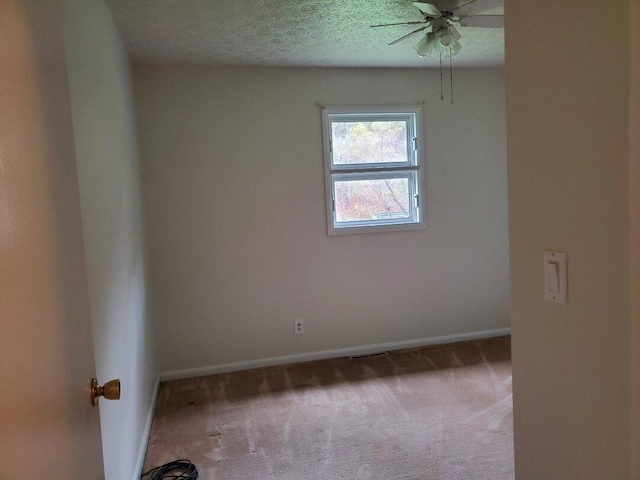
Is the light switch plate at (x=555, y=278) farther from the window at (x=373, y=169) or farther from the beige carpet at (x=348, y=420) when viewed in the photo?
the window at (x=373, y=169)

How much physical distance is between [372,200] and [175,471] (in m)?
2.48

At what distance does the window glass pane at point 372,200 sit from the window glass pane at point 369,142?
0.19 m

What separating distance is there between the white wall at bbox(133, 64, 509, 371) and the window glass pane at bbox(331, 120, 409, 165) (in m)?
0.19

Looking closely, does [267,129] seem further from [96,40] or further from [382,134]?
[96,40]

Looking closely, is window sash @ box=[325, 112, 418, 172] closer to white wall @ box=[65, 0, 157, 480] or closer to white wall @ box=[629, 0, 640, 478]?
white wall @ box=[65, 0, 157, 480]

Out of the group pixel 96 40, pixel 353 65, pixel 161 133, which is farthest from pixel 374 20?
pixel 161 133

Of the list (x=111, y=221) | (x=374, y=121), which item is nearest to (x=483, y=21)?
(x=374, y=121)

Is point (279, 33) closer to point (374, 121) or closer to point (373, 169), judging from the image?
point (374, 121)

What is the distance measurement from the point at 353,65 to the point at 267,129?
34.1 inches

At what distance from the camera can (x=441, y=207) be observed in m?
3.97

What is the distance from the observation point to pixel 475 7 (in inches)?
88.0

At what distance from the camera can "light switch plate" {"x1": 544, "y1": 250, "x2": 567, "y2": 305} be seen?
0.99 meters

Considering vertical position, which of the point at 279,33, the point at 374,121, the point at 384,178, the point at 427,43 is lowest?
the point at 384,178

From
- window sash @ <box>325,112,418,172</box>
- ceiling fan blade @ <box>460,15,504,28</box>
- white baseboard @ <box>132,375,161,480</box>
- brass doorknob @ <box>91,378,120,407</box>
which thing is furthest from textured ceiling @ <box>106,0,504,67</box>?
white baseboard @ <box>132,375,161,480</box>
